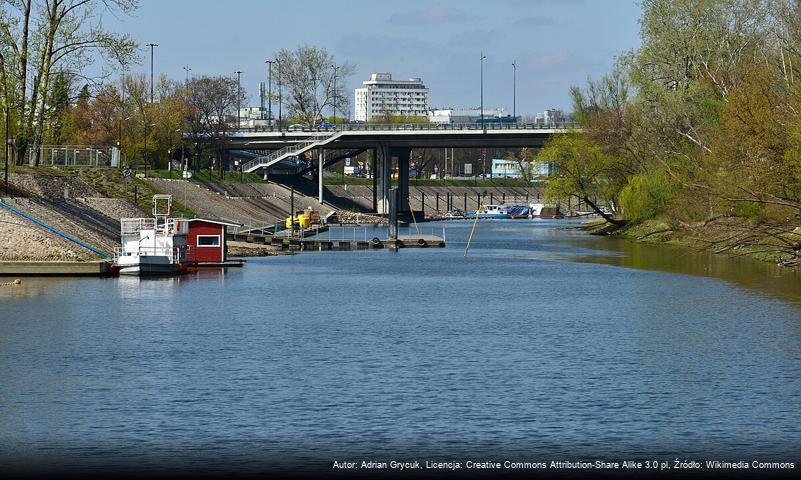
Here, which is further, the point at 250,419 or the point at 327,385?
the point at 327,385

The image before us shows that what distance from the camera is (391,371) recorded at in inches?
1560

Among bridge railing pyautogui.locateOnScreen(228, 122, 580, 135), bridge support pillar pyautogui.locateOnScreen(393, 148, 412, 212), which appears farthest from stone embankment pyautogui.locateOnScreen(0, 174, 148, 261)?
bridge support pillar pyautogui.locateOnScreen(393, 148, 412, 212)

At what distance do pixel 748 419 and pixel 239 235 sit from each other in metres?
81.5

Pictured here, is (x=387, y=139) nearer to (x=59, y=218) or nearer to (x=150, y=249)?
(x=59, y=218)

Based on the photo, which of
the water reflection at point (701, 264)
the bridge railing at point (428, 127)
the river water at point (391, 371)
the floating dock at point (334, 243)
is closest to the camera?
the river water at point (391, 371)

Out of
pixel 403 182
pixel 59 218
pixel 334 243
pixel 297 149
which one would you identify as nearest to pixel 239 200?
pixel 297 149

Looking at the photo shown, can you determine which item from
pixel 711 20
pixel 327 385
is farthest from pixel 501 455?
pixel 711 20

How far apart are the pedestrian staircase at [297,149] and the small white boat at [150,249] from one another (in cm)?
8612

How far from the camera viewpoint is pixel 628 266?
83938 mm

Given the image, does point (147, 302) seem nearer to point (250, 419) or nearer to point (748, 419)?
point (250, 419)

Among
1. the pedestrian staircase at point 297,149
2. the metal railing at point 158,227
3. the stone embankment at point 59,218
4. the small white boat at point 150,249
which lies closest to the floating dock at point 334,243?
the stone embankment at point 59,218

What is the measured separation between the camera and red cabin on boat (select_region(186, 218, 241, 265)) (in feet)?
269

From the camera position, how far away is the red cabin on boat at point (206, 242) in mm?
82125

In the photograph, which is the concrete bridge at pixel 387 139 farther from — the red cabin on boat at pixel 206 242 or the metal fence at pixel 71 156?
the red cabin on boat at pixel 206 242
